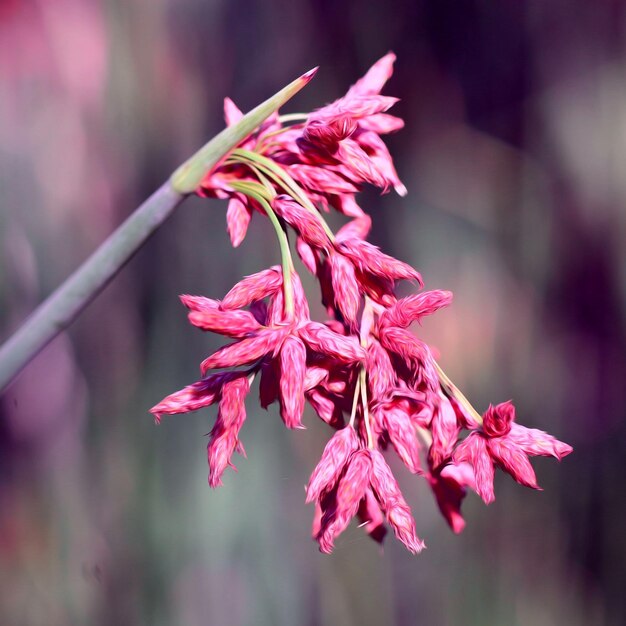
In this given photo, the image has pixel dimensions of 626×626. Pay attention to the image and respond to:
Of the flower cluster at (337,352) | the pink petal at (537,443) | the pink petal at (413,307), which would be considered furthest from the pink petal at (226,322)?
the pink petal at (537,443)

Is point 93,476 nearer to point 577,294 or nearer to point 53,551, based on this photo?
point 53,551

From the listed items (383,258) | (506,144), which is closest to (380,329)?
(383,258)

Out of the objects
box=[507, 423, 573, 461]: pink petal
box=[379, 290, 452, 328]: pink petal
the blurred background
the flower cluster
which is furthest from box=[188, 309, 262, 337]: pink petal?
the blurred background

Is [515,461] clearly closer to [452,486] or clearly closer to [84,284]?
[452,486]

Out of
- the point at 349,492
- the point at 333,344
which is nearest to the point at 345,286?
the point at 333,344

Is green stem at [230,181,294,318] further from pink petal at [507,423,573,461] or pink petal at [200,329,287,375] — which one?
pink petal at [507,423,573,461]
